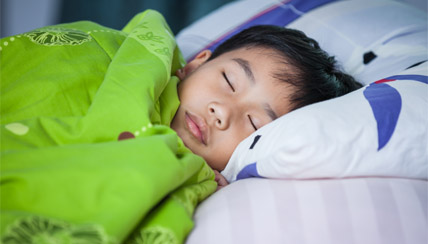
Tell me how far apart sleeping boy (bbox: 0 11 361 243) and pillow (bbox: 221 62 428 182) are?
6.3 inches

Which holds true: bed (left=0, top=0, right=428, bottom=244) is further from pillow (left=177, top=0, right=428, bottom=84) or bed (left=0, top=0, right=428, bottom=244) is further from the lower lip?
pillow (left=177, top=0, right=428, bottom=84)

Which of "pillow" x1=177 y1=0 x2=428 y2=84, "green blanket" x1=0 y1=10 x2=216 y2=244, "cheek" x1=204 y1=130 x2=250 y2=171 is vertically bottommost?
"cheek" x1=204 y1=130 x2=250 y2=171

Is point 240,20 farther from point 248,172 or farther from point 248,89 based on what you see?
point 248,172

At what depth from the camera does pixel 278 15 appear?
1.46 m

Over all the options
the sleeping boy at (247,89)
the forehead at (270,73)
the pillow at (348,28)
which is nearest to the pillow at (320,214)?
the sleeping boy at (247,89)

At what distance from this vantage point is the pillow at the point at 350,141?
0.72 meters

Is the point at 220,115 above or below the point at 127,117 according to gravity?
below

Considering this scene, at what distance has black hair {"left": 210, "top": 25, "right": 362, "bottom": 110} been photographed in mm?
1072

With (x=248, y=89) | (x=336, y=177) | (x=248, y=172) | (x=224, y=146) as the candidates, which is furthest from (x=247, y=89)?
(x=336, y=177)

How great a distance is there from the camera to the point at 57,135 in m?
0.73

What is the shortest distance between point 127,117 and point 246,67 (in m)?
0.40

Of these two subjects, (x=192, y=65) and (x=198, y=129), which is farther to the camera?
(x=192, y=65)

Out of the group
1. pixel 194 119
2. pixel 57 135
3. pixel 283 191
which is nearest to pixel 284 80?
pixel 194 119

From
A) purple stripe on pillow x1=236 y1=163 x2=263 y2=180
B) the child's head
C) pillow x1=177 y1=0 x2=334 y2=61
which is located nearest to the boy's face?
the child's head
